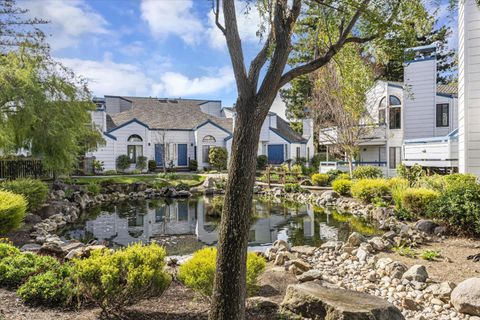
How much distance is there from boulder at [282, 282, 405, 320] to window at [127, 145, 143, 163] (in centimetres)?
2761

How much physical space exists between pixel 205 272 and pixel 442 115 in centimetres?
2234

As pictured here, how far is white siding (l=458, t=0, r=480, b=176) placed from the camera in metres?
12.1

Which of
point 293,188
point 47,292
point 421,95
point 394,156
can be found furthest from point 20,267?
point 394,156

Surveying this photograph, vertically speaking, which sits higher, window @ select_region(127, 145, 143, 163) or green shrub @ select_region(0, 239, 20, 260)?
window @ select_region(127, 145, 143, 163)

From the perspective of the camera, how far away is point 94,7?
5871 millimetres

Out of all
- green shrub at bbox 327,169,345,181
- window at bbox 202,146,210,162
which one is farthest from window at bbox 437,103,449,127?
window at bbox 202,146,210,162

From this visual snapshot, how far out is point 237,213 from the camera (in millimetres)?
3350

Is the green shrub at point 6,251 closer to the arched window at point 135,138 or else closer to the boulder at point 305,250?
the boulder at point 305,250

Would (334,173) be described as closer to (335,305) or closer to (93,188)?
(93,188)

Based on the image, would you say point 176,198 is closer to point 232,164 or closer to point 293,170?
point 293,170

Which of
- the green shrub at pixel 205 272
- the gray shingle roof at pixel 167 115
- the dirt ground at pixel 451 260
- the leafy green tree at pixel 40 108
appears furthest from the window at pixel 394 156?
the green shrub at pixel 205 272

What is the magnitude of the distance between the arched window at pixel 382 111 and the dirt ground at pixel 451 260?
659 inches

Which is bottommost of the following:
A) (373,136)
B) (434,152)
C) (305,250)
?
(305,250)

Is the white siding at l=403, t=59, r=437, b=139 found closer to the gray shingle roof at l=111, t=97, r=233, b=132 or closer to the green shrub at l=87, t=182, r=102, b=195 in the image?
the gray shingle roof at l=111, t=97, r=233, b=132
